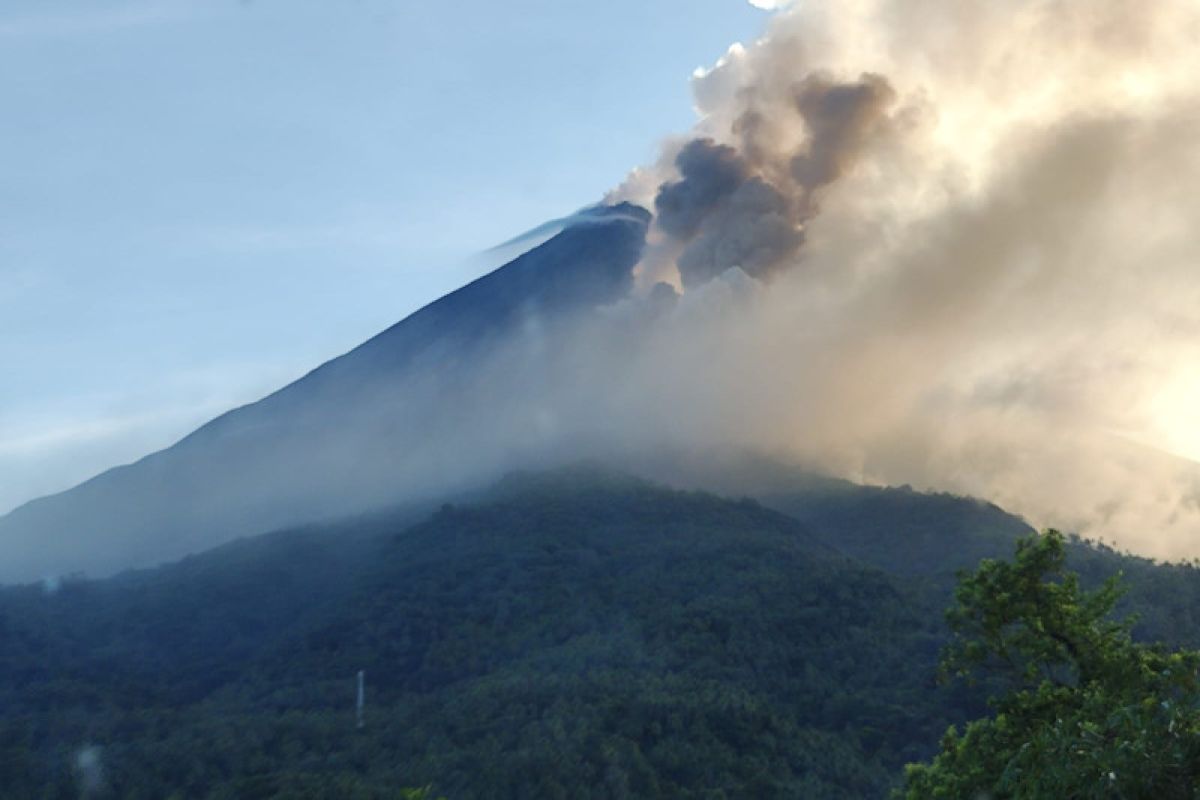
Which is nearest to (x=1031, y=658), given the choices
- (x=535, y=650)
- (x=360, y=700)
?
(x=360, y=700)

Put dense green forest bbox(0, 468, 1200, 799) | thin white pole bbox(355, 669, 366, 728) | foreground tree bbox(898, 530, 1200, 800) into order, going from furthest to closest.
A: thin white pole bbox(355, 669, 366, 728), dense green forest bbox(0, 468, 1200, 799), foreground tree bbox(898, 530, 1200, 800)

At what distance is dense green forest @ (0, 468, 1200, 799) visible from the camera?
6394 centimetres

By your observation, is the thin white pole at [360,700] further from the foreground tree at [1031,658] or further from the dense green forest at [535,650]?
the foreground tree at [1031,658]

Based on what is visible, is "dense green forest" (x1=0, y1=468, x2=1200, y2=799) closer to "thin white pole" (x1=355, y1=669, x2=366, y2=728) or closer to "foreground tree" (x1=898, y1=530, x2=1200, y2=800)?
"thin white pole" (x1=355, y1=669, x2=366, y2=728)

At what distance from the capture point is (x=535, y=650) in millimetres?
96188

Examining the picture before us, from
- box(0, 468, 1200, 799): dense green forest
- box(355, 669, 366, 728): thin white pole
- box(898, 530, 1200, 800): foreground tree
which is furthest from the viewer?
box(355, 669, 366, 728): thin white pole

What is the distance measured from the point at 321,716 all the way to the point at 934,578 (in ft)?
215

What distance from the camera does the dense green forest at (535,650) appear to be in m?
63.9

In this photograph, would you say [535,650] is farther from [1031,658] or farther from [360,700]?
[1031,658]

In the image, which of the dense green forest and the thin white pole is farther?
the thin white pole

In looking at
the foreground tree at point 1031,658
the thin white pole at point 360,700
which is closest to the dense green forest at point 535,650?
the thin white pole at point 360,700

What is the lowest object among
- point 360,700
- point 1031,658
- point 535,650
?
point 360,700

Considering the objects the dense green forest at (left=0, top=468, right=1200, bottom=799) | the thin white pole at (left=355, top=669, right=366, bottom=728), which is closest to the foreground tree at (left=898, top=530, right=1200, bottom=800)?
the dense green forest at (left=0, top=468, right=1200, bottom=799)

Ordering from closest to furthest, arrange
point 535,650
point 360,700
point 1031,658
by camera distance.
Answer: point 1031,658 → point 360,700 → point 535,650
